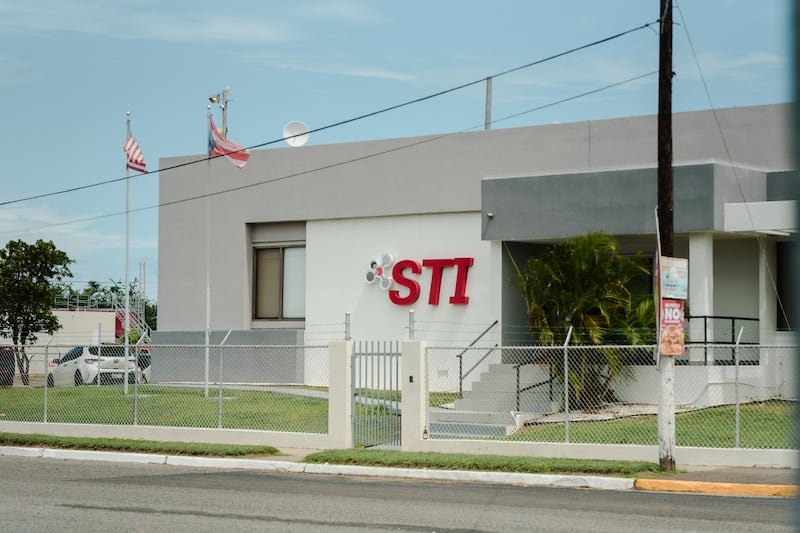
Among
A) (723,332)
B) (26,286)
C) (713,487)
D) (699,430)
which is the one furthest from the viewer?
(26,286)

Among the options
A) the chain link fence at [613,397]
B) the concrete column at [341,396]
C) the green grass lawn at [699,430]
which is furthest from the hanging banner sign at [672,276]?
the concrete column at [341,396]

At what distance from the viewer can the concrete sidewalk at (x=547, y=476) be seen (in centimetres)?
1458

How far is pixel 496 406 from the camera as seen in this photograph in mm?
22797

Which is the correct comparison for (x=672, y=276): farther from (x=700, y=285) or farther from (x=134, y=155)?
(x=134, y=155)

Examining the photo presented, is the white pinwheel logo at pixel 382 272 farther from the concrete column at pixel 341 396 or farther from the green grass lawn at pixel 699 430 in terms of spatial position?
the concrete column at pixel 341 396

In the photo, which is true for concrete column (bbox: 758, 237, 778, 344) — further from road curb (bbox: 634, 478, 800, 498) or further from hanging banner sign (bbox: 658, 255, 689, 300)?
road curb (bbox: 634, 478, 800, 498)

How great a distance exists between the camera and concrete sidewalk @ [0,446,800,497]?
14.6m

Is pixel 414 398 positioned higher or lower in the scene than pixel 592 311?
lower

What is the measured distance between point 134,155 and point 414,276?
9.16 meters

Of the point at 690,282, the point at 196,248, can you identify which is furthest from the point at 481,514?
the point at 196,248

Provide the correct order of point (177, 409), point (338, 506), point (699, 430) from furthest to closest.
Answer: point (177, 409)
point (699, 430)
point (338, 506)

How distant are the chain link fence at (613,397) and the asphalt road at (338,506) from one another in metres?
4.66

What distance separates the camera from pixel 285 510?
41.1ft

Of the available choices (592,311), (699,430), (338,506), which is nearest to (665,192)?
(699,430)
